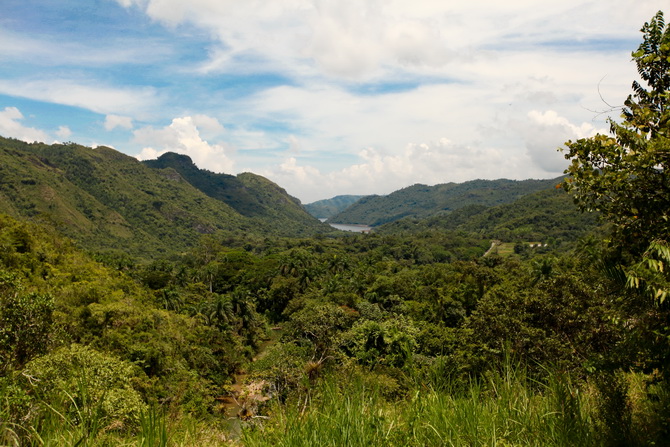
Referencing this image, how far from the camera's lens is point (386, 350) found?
25.6m

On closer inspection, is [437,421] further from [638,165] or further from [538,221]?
→ [538,221]

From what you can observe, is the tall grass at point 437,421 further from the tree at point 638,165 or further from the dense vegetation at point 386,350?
the tree at point 638,165

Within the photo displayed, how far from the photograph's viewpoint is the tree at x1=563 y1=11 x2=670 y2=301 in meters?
3.37

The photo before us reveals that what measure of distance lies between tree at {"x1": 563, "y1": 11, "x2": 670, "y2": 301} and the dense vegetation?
0.02m

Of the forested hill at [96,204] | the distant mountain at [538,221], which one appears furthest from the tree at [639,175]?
the distant mountain at [538,221]

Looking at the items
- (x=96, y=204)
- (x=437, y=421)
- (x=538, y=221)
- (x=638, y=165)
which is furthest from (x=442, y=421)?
(x=96, y=204)

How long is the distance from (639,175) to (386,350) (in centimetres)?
2357

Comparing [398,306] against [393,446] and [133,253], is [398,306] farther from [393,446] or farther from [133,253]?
[133,253]

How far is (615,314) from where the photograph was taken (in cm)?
387

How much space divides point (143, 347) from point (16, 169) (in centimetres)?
14712

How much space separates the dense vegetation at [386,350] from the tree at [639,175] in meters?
0.02

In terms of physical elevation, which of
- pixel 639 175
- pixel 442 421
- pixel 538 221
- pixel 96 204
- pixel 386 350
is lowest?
pixel 386 350

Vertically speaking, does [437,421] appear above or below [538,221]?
below

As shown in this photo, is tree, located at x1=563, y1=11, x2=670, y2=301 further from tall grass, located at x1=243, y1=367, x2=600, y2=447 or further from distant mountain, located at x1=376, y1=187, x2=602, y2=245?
distant mountain, located at x1=376, y1=187, x2=602, y2=245
